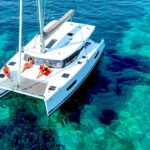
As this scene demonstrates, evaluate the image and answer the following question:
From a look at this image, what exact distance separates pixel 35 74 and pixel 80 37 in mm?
6828

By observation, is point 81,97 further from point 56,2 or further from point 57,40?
point 56,2

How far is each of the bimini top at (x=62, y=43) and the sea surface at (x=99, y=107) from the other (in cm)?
392

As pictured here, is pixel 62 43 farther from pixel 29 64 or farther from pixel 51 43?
pixel 29 64

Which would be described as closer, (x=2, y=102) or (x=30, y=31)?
(x=2, y=102)

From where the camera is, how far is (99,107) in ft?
93.9

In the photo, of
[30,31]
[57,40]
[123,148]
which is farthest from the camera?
[30,31]

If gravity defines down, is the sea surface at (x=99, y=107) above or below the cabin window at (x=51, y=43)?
below

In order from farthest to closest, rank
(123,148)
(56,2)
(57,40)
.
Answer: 1. (56,2)
2. (57,40)
3. (123,148)

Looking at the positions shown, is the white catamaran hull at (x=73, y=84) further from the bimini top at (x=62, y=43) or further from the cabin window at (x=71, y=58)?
the bimini top at (x=62, y=43)

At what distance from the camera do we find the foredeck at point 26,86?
26.7 m

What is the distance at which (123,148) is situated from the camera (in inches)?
964

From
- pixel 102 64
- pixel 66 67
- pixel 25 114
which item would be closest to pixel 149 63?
pixel 102 64

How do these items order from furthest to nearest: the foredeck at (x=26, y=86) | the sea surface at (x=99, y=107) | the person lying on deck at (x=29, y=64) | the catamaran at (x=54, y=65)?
the person lying on deck at (x=29, y=64) < the catamaran at (x=54, y=65) < the foredeck at (x=26, y=86) < the sea surface at (x=99, y=107)

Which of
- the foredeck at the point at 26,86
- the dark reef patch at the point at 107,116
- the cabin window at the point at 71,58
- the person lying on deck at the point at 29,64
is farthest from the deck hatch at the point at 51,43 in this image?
the dark reef patch at the point at 107,116
